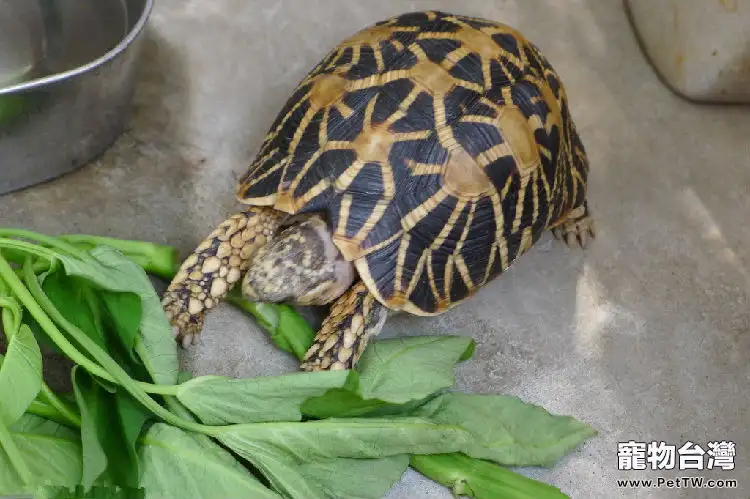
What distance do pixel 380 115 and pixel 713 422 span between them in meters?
1.43

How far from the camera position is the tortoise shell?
81.2 inches

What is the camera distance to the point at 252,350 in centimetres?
230

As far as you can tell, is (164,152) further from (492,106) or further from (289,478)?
(289,478)

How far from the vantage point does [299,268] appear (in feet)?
6.86

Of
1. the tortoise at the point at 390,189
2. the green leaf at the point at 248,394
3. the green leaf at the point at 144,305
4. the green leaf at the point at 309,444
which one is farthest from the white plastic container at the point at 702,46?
the green leaf at the point at 144,305

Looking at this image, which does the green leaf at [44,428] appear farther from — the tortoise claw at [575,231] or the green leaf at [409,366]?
the tortoise claw at [575,231]

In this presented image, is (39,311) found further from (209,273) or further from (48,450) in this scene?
(209,273)

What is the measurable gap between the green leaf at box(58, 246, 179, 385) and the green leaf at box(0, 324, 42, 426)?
0.73 ft

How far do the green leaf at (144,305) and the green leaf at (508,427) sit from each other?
67cm

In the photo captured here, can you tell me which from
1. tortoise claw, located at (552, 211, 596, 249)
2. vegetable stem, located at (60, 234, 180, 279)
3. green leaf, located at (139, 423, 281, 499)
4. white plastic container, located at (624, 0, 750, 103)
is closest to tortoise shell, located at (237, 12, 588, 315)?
vegetable stem, located at (60, 234, 180, 279)

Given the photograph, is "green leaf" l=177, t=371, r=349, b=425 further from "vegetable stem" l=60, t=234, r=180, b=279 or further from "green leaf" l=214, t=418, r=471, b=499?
"vegetable stem" l=60, t=234, r=180, b=279

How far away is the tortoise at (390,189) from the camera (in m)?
2.06

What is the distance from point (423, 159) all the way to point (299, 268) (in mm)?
456

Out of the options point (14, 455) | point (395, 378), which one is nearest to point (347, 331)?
point (395, 378)
